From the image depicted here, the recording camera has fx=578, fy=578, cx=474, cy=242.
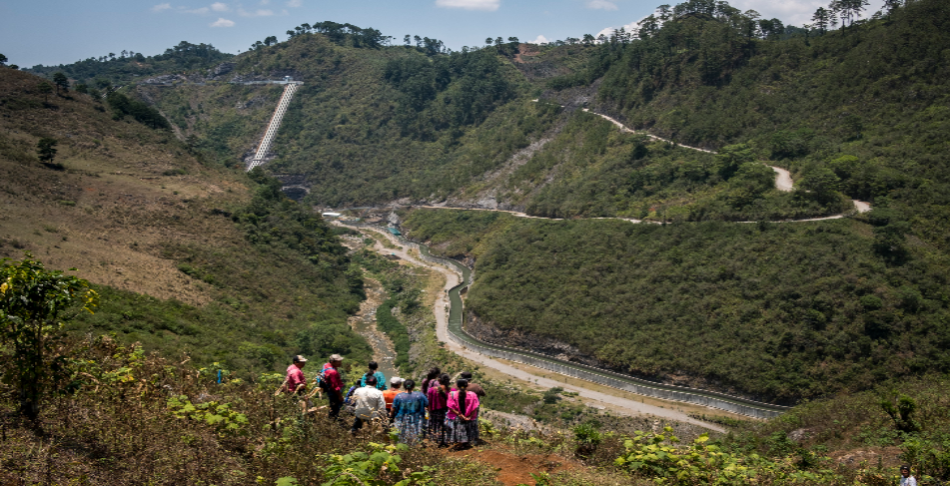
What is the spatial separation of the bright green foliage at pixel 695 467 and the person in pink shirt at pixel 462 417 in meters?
2.68

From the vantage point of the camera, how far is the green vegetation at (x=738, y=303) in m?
27.3

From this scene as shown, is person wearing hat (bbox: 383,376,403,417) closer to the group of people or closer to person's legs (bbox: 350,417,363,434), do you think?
the group of people

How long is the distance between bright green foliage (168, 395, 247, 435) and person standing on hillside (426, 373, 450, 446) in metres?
3.21

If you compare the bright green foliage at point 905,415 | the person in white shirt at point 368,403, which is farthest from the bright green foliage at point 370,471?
the bright green foliage at point 905,415

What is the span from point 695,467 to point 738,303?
25218mm

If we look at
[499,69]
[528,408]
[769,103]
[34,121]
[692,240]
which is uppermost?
[499,69]

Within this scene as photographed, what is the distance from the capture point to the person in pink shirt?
1058cm

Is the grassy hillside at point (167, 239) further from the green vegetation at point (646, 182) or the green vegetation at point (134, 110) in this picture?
the green vegetation at point (646, 182)

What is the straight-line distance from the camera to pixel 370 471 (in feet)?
24.0

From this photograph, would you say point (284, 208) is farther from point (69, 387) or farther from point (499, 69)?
point (499, 69)

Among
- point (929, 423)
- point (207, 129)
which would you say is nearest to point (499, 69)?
point (207, 129)

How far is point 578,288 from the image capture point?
39375mm

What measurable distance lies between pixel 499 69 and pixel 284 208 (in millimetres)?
51234

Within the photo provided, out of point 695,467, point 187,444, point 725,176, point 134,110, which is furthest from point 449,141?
point 187,444
